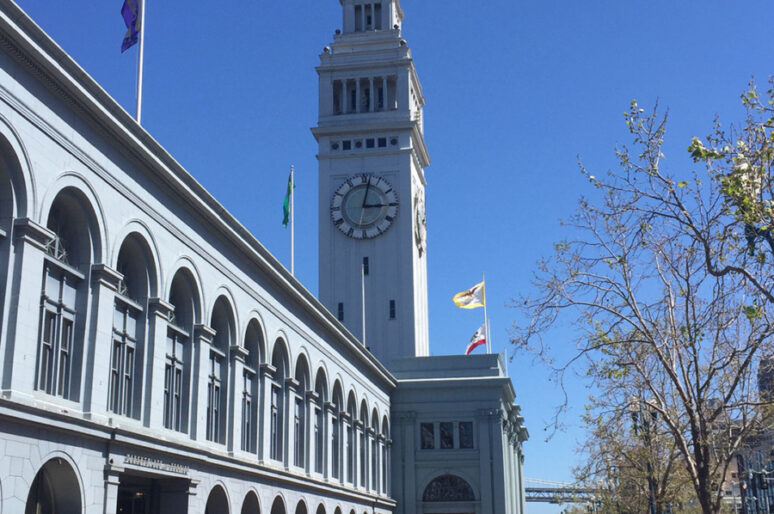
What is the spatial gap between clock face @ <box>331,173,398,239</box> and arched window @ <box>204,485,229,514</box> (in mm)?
43325

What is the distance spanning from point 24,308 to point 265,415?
59.0ft

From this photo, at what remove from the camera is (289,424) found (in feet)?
140

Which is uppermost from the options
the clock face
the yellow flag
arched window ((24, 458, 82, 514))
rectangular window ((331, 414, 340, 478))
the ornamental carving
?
the clock face

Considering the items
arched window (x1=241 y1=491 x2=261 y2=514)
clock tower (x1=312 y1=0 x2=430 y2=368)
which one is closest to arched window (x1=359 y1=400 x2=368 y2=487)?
clock tower (x1=312 y1=0 x2=430 y2=368)

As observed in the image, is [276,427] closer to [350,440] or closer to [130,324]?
[350,440]

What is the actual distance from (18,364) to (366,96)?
6116 cm

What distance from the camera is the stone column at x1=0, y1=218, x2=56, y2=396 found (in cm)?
2169

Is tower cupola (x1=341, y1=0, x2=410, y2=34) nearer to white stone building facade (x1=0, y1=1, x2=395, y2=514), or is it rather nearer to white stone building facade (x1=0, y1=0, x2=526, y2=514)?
white stone building facade (x1=0, y1=0, x2=526, y2=514)

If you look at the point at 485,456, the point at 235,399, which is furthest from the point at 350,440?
the point at 235,399

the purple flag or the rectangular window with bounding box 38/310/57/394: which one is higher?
the purple flag

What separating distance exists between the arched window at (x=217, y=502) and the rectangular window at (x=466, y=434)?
35760 mm

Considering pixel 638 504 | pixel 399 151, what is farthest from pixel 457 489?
pixel 399 151

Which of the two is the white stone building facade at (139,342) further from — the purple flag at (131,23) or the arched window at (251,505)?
the purple flag at (131,23)

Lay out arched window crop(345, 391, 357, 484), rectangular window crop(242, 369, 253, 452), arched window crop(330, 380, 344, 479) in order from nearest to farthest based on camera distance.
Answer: rectangular window crop(242, 369, 253, 452)
arched window crop(330, 380, 344, 479)
arched window crop(345, 391, 357, 484)
